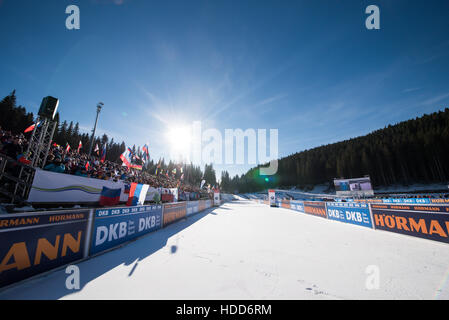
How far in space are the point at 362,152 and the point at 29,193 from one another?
65048 millimetres

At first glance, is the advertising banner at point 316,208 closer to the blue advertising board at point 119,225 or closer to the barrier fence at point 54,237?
the blue advertising board at point 119,225

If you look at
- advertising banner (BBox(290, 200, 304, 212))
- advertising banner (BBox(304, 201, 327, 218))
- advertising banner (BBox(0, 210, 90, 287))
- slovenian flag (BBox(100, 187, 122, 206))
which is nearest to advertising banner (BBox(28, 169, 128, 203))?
slovenian flag (BBox(100, 187, 122, 206))

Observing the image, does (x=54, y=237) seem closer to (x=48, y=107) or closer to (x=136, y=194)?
(x=136, y=194)

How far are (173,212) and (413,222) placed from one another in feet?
37.2

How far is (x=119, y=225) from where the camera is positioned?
5355mm

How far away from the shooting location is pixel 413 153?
41.8 metres

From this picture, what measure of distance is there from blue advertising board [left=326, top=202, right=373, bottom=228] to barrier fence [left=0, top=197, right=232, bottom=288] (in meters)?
11.2

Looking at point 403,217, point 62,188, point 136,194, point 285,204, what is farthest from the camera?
point 285,204

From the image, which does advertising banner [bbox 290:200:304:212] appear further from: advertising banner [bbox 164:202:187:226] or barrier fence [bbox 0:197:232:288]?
barrier fence [bbox 0:197:232:288]

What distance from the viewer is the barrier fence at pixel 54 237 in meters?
2.81

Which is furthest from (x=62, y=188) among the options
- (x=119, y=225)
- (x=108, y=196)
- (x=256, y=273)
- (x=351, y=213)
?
(x=351, y=213)

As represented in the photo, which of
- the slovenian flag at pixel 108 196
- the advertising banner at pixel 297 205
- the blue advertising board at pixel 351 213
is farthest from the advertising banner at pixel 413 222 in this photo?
the slovenian flag at pixel 108 196
